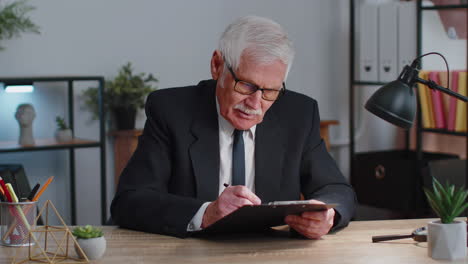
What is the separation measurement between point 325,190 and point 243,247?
537 mm

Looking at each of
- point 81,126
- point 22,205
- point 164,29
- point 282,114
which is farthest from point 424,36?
point 22,205

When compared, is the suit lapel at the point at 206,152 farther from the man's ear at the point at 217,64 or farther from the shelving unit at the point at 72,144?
the shelving unit at the point at 72,144

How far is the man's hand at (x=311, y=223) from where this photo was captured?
1950 millimetres

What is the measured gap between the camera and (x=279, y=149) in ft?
7.81

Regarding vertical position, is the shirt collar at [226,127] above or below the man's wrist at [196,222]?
above

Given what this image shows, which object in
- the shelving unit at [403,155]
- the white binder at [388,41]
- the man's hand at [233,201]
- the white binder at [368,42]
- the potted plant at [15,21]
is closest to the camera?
the man's hand at [233,201]

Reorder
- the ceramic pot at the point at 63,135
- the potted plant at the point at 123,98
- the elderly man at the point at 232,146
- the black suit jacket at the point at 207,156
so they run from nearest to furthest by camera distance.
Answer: the elderly man at the point at 232,146 → the black suit jacket at the point at 207,156 → the ceramic pot at the point at 63,135 → the potted plant at the point at 123,98

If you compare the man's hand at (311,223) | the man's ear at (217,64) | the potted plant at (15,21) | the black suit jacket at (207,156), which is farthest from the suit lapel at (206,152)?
the potted plant at (15,21)

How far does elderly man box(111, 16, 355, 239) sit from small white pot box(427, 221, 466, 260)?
13.7 inches

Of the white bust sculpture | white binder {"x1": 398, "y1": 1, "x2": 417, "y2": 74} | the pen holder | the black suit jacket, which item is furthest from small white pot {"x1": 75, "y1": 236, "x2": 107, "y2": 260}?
white binder {"x1": 398, "y1": 1, "x2": 417, "y2": 74}

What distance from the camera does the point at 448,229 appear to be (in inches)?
67.9

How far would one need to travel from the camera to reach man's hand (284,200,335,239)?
1950 millimetres

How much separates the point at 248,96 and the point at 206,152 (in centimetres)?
25

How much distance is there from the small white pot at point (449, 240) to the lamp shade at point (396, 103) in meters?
0.36
